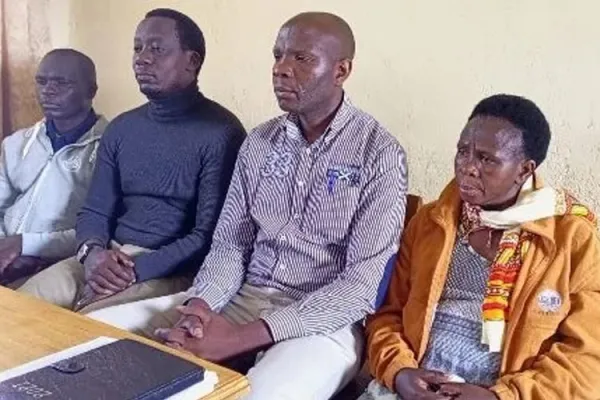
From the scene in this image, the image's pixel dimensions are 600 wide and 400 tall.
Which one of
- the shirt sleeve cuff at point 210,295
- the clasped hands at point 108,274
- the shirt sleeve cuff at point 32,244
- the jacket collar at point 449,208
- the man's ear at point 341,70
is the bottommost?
the shirt sleeve cuff at point 32,244

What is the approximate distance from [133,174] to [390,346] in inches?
36.8

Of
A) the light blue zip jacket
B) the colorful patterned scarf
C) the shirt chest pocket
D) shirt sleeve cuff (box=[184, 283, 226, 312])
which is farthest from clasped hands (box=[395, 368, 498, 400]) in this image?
the light blue zip jacket

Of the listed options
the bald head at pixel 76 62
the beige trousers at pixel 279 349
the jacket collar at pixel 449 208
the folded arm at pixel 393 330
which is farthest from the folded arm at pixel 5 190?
the jacket collar at pixel 449 208

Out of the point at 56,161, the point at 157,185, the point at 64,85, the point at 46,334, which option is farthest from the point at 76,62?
the point at 46,334

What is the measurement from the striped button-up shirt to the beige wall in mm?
343

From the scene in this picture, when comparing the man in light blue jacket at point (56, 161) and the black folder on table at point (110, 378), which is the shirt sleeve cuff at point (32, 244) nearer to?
the man in light blue jacket at point (56, 161)

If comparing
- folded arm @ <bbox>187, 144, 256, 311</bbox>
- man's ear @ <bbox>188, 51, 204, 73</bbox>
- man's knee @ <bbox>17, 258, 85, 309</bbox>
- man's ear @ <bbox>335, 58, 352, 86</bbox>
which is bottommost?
man's knee @ <bbox>17, 258, 85, 309</bbox>

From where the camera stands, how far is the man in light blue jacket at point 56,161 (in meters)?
2.40

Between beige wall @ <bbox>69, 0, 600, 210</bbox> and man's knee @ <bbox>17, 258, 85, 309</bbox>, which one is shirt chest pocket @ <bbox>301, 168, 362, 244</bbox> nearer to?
beige wall @ <bbox>69, 0, 600, 210</bbox>

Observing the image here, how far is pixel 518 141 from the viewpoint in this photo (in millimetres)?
1562

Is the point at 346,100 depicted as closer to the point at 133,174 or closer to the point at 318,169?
the point at 318,169

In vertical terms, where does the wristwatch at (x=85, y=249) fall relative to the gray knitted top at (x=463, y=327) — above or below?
below

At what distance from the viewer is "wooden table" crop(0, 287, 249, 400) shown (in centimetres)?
118

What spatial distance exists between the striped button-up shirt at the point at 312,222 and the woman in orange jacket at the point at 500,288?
10cm
